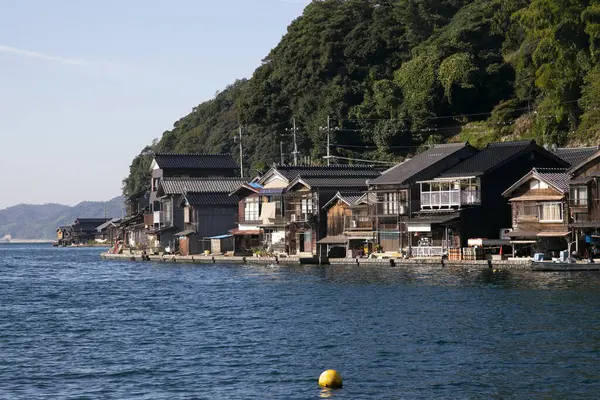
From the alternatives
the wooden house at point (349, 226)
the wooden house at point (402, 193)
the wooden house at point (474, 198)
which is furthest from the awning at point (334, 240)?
the wooden house at point (474, 198)

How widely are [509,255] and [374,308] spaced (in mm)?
26496

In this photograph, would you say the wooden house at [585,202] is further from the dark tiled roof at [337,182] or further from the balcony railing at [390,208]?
the dark tiled roof at [337,182]

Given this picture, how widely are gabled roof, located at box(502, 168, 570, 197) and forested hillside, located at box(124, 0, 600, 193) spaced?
13.9 m

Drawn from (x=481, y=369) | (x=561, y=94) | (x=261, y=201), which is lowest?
(x=481, y=369)

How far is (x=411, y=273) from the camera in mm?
63562

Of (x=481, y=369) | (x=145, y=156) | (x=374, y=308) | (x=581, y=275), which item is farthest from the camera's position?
(x=145, y=156)

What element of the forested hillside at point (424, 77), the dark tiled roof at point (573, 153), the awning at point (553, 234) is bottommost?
the awning at point (553, 234)

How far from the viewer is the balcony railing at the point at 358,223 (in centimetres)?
7965

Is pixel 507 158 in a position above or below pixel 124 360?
above

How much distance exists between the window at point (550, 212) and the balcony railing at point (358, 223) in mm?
16429

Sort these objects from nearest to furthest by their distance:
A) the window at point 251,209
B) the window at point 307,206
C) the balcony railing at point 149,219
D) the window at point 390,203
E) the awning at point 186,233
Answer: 1. the window at point 390,203
2. the window at point 307,206
3. the window at point 251,209
4. the awning at point 186,233
5. the balcony railing at point 149,219

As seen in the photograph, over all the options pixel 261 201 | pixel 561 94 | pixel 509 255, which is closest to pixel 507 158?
pixel 509 255

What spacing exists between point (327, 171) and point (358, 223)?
34.1 ft

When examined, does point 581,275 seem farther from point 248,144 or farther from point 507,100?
point 248,144
